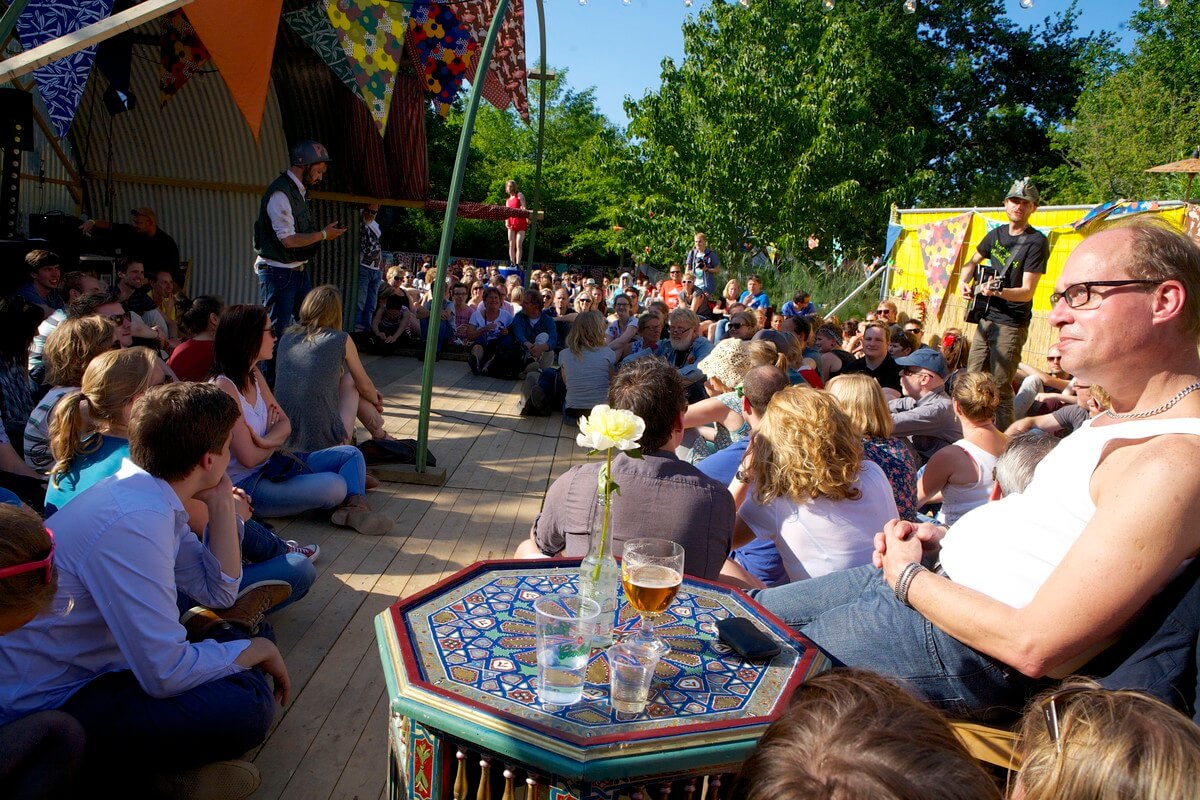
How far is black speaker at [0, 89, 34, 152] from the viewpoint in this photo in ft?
22.9

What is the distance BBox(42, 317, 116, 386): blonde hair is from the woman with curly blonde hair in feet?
9.15

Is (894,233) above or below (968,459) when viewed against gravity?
above

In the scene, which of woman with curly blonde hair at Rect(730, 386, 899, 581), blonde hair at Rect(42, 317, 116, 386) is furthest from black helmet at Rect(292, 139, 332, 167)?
woman with curly blonde hair at Rect(730, 386, 899, 581)

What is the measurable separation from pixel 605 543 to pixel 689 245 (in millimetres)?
21410

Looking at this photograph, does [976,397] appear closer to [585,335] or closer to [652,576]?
[652,576]

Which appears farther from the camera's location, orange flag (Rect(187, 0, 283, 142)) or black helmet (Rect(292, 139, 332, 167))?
black helmet (Rect(292, 139, 332, 167))

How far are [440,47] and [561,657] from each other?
317 inches

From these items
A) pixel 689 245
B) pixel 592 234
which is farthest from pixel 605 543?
pixel 592 234

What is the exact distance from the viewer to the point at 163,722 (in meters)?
2.08

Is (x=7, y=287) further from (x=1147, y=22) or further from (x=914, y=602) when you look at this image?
(x=1147, y=22)

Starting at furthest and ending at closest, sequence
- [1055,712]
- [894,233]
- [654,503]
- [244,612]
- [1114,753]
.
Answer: [894,233]
[244,612]
[654,503]
[1055,712]
[1114,753]

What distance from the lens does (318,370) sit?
4.74 metres

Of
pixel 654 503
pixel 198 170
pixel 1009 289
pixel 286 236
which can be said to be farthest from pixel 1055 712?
pixel 198 170

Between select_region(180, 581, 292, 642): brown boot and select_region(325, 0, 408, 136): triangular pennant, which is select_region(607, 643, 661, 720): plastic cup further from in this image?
select_region(325, 0, 408, 136): triangular pennant
